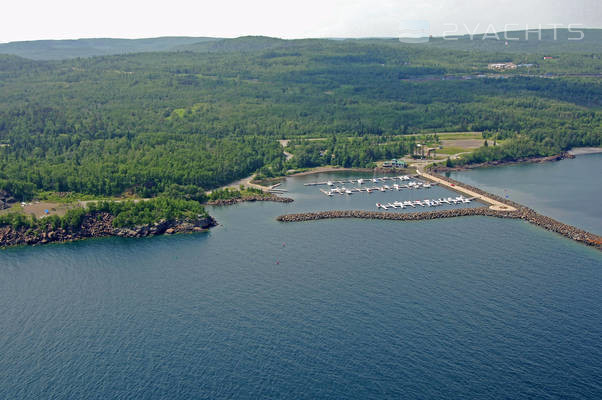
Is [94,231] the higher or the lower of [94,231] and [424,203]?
the higher

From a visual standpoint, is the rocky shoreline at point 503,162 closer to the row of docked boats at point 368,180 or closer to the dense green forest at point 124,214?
the row of docked boats at point 368,180

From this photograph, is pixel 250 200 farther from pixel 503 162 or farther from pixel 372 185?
pixel 503 162

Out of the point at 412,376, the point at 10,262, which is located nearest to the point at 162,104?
the point at 10,262

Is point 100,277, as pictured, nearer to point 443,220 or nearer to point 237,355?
point 237,355

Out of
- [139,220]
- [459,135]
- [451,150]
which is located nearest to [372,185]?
[451,150]

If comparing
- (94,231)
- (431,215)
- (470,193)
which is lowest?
(431,215)

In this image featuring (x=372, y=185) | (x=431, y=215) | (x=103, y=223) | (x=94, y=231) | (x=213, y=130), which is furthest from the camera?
(x=213, y=130)

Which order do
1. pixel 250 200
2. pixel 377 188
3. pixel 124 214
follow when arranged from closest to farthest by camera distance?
pixel 124 214, pixel 250 200, pixel 377 188
